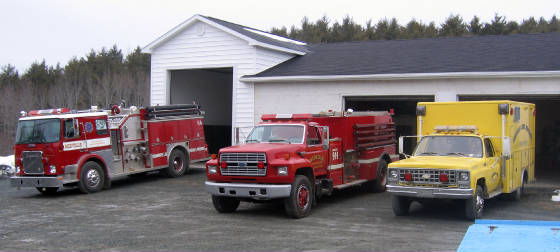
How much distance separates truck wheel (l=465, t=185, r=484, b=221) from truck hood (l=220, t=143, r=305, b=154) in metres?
3.67

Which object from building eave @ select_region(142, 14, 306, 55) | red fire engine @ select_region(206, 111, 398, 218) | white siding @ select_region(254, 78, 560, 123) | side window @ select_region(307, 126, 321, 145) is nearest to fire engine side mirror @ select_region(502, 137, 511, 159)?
red fire engine @ select_region(206, 111, 398, 218)

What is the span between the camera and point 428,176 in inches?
438

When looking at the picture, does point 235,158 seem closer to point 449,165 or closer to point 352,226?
point 352,226

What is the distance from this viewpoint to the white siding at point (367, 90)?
1717 cm

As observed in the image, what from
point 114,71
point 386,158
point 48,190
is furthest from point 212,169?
point 114,71

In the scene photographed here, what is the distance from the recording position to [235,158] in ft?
38.9

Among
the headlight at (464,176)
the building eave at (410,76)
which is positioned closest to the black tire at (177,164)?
the building eave at (410,76)

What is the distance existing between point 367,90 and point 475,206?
29.6ft

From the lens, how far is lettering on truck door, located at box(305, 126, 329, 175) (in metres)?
12.5

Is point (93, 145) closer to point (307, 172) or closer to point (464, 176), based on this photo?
point (307, 172)

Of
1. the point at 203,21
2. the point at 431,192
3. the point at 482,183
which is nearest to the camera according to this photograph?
the point at 431,192

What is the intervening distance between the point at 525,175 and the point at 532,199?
2.09 feet

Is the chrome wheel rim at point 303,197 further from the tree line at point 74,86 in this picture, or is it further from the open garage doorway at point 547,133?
the tree line at point 74,86

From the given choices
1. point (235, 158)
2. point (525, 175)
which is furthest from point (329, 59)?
point (235, 158)
